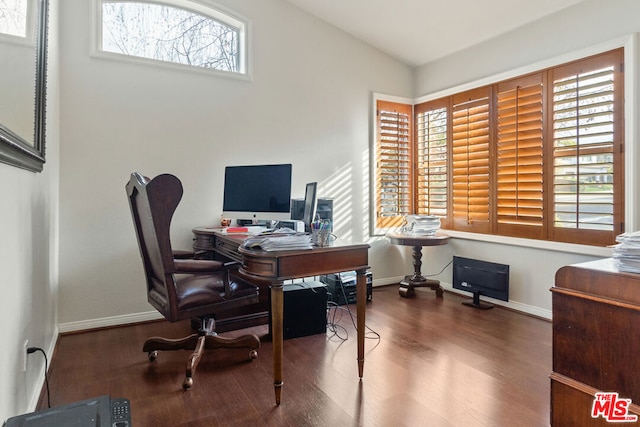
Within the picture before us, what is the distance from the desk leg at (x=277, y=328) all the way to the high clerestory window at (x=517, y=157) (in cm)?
257

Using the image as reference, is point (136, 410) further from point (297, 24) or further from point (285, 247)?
point (297, 24)

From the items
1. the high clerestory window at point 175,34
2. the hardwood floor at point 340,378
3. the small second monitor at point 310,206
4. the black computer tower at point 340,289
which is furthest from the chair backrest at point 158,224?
the black computer tower at point 340,289

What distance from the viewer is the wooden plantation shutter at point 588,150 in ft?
9.57

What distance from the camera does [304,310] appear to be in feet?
9.89

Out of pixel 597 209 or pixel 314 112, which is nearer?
pixel 597 209

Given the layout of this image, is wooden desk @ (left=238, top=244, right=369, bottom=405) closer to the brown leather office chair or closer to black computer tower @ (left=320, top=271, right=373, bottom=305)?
the brown leather office chair

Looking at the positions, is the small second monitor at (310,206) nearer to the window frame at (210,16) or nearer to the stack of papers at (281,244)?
the stack of papers at (281,244)

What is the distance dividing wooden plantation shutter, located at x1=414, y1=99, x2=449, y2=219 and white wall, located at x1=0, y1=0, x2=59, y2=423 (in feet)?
11.8

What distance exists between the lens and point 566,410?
5.41ft

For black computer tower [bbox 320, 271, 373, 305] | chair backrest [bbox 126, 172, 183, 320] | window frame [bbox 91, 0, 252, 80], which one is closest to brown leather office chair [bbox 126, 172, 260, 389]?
chair backrest [bbox 126, 172, 183, 320]

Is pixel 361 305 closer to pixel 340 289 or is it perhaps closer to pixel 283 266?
pixel 283 266

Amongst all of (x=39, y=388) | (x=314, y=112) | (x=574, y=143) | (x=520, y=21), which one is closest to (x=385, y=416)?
(x=39, y=388)

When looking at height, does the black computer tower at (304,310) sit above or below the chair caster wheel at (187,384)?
above

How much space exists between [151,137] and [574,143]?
349cm
